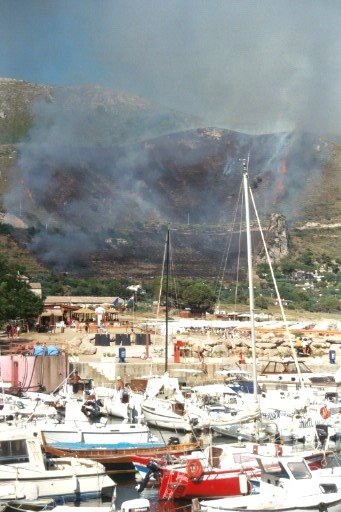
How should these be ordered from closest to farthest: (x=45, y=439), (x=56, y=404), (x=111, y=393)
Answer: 1. (x=45, y=439)
2. (x=56, y=404)
3. (x=111, y=393)

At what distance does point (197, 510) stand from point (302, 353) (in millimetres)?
29984

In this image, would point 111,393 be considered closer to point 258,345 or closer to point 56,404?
point 56,404

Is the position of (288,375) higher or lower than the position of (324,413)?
higher

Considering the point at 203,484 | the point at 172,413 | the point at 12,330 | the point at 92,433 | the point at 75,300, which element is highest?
the point at 75,300

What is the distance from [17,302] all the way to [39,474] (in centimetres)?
3492

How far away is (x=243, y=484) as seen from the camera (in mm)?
21625

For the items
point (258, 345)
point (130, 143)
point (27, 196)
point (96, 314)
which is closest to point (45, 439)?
point (258, 345)

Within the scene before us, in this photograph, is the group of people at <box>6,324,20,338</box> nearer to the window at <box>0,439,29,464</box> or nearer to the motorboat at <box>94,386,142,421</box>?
the motorboat at <box>94,386,142,421</box>

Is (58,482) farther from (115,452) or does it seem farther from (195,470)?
(115,452)

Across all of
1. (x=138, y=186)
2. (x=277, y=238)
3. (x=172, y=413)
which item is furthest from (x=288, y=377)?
(x=138, y=186)

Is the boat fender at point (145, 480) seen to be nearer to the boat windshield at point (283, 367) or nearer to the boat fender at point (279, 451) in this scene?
the boat fender at point (279, 451)

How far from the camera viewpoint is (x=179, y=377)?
41469 mm

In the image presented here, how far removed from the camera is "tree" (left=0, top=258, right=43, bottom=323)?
53.8 metres

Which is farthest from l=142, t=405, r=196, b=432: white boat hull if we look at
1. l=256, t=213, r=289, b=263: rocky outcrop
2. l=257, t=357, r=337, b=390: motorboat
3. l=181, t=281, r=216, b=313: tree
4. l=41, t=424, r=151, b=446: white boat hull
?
l=256, t=213, r=289, b=263: rocky outcrop
